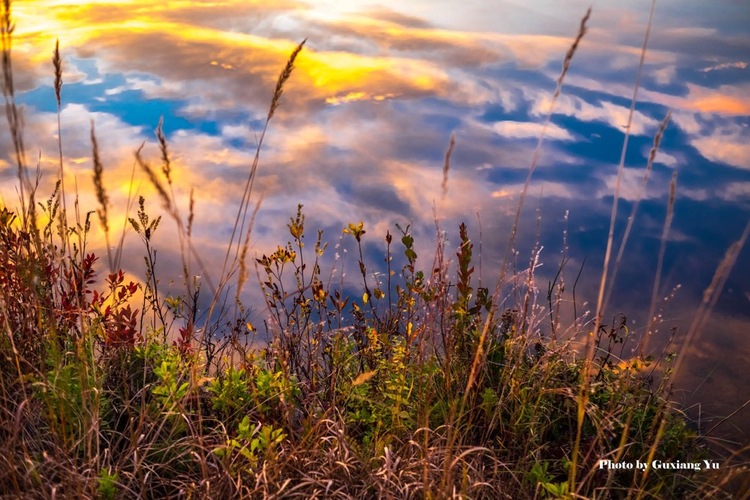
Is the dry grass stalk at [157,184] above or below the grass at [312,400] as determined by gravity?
above

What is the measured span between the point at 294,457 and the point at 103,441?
3.34 ft

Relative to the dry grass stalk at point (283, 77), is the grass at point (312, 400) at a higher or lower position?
lower

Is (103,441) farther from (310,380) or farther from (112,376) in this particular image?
(310,380)

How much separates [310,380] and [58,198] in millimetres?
1679

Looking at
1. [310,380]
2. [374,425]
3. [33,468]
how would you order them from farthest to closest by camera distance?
1. [310,380]
2. [374,425]
3. [33,468]

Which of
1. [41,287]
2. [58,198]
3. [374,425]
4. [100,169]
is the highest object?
[100,169]

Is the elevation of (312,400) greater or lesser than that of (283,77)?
lesser

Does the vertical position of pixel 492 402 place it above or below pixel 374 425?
above

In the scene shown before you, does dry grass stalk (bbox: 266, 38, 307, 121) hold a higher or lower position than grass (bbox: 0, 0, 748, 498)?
higher

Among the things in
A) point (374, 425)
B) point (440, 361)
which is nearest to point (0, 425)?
point (374, 425)

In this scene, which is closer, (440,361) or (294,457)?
(294,457)

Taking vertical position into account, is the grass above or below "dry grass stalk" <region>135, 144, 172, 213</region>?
below

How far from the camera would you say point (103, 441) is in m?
3.11

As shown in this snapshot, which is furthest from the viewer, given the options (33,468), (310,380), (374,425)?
(310,380)
